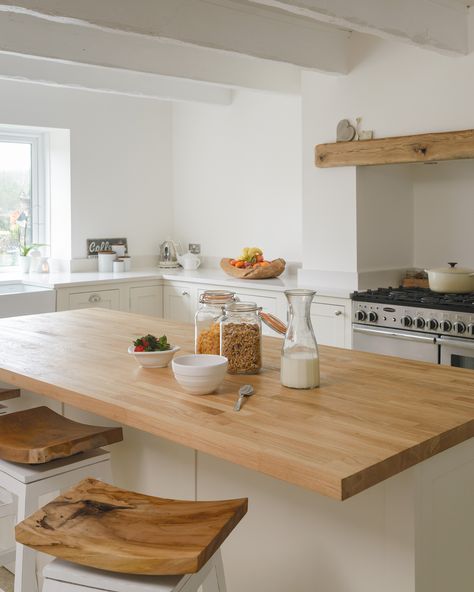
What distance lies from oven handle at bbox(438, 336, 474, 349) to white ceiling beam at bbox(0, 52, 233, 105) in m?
2.25

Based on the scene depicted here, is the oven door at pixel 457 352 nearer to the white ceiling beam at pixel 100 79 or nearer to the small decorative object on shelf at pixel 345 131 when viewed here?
the small decorative object on shelf at pixel 345 131

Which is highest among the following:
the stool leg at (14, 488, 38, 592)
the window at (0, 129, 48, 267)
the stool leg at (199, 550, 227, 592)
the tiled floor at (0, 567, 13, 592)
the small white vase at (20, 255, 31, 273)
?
the window at (0, 129, 48, 267)

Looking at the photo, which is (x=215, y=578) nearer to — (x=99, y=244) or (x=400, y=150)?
(x=400, y=150)

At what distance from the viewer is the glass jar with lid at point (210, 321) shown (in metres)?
2.43

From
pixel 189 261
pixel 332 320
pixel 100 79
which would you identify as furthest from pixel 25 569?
pixel 189 261

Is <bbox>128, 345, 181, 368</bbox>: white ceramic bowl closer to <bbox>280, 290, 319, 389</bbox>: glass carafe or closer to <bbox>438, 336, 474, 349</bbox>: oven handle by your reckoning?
<bbox>280, 290, 319, 389</bbox>: glass carafe

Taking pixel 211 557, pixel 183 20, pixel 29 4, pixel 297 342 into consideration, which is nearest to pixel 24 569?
pixel 211 557

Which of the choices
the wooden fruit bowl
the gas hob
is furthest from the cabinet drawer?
the gas hob

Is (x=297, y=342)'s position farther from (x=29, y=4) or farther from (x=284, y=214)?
(x=284, y=214)

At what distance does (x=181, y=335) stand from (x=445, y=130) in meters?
2.07

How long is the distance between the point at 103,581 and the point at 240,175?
4.88 meters

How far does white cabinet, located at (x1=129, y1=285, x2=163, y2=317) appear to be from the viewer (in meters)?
5.69

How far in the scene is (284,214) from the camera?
19.1 ft

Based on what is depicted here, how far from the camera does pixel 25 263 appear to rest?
5.86m
